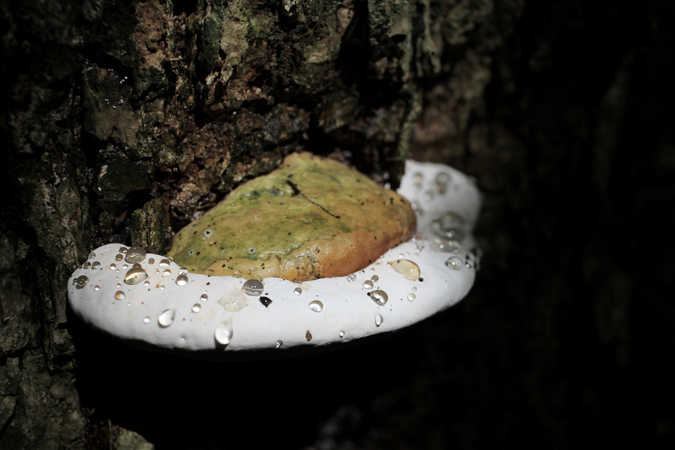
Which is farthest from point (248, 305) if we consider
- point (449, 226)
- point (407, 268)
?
point (449, 226)

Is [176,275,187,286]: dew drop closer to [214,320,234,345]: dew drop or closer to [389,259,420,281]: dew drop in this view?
[214,320,234,345]: dew drop

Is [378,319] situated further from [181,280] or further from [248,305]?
[181,280]

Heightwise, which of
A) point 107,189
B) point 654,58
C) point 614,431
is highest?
point 654,58

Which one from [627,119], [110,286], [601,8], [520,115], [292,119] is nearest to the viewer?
[110,286]

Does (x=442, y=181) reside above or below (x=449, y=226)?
above

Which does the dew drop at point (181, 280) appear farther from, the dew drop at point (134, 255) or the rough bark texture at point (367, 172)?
the rough bark texture at point (367, 172)

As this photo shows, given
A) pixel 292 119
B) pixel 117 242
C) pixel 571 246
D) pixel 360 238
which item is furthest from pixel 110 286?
pixel 571 246

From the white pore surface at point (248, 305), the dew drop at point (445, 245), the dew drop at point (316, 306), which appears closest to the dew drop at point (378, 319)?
the white pore surface at point (248, 305)

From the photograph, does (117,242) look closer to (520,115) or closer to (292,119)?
(292,119)
